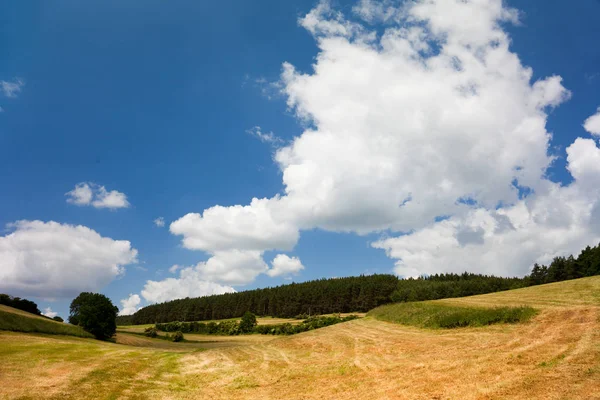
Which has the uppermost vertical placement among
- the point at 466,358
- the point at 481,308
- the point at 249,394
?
the point at 481,308

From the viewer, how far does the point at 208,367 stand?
120 feet

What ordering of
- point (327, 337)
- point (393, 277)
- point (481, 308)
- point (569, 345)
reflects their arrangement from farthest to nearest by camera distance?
point (393, 277)
point (327, 337)
point (481, 308)
point (569, 345)

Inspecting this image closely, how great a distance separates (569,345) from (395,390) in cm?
1321

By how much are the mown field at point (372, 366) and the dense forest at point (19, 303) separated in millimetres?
59457

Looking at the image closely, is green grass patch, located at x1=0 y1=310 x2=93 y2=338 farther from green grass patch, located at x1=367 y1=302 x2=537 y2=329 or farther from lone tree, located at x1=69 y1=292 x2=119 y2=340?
A: green grass patch, located at x1=367 y1=302 x2=537 y2=329

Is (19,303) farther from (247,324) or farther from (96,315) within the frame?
(247,324)

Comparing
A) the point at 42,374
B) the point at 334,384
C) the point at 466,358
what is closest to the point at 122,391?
the point at 42,374

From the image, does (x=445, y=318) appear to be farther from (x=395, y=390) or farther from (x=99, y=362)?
(x=99, y=362)

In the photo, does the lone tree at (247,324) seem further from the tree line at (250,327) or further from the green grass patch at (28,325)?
the green grass patch at (28,325)

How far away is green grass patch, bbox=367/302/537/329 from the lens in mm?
35938

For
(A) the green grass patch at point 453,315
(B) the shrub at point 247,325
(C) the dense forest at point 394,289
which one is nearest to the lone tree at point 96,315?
(B) the shrub at point 247,325

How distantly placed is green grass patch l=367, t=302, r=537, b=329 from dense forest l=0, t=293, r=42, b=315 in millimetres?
92489

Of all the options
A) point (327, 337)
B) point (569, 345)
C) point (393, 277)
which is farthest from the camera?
point (393, 277)

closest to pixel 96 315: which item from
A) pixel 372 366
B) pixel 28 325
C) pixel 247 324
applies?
pixel 28 325
